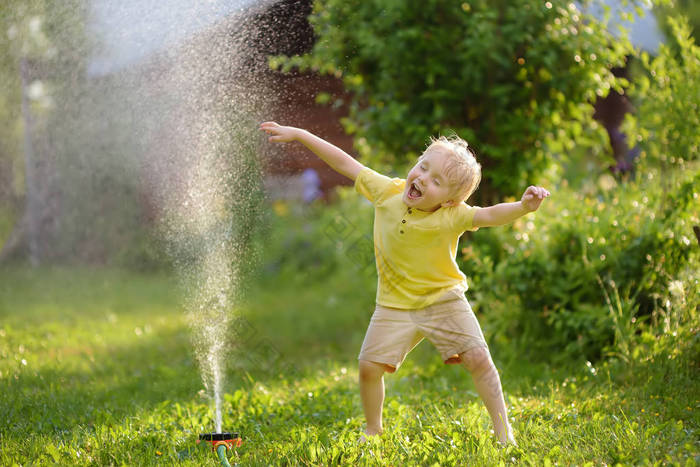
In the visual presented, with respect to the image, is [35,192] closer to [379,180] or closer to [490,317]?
[490,317]

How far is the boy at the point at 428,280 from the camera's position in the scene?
8.05 feet

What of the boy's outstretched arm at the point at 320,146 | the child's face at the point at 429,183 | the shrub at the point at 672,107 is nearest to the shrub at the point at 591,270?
the shrub at the point at 672,107

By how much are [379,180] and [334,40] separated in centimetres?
195

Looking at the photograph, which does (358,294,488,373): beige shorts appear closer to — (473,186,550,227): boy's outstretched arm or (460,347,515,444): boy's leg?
(460,347,515,444): boy's leg

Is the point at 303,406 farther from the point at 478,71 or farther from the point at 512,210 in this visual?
the point at 478,71

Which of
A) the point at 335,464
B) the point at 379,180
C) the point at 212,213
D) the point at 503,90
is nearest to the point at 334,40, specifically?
the point at 503,90

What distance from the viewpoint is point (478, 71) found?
4.22 meters

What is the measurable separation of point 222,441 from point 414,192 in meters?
1.14

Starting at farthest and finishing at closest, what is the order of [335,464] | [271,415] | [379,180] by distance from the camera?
[271,415] < [379,180] < [335,464]

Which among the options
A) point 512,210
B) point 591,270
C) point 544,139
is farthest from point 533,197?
point 544,139

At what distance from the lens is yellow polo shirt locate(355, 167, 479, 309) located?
2.47m

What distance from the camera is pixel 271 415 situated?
117 inches

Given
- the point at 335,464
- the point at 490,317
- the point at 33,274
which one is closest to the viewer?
the point at 335,464

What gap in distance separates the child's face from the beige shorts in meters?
0.38
